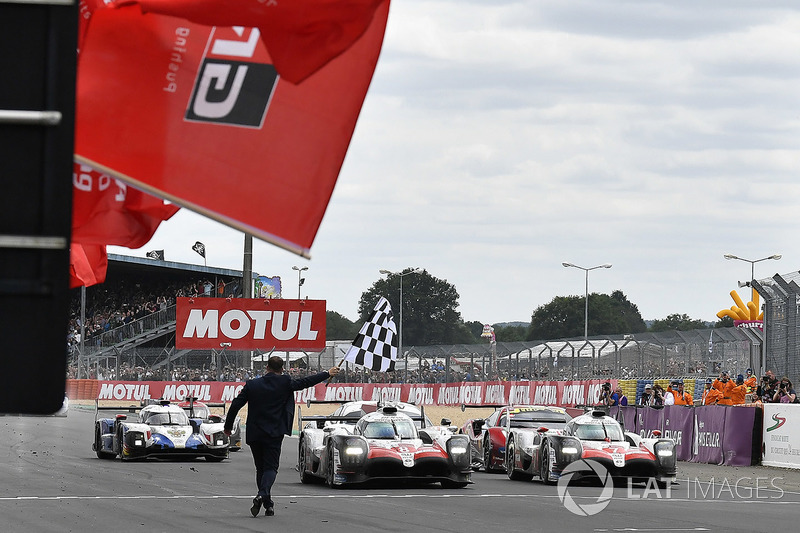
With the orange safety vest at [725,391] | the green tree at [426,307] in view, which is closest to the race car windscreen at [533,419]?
the orange safety vest at [725,391]

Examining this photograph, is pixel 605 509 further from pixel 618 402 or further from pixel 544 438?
pixel 618 402

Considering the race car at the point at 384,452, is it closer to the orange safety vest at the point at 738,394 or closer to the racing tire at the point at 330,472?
the racing tire at the point at 330,472

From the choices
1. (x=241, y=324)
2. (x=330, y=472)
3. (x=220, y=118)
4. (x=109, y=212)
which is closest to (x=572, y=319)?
(x=241, y=324)

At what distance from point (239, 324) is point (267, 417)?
1961cm

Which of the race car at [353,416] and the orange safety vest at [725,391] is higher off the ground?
the orange safety vest at [725,391]

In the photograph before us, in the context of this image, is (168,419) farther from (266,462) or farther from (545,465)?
(266,462)

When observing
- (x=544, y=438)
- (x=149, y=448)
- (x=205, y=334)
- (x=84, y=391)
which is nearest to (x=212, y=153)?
(x=544, y=438)

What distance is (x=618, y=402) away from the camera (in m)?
27.6

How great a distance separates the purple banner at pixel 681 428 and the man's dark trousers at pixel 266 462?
1284 cm

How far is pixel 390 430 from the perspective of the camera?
17.3 meters

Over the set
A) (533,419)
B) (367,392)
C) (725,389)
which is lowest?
(367,392)

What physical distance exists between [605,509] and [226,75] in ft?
30.1

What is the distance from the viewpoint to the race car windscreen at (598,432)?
17.9m

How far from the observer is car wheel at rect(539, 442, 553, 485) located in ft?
58.1
